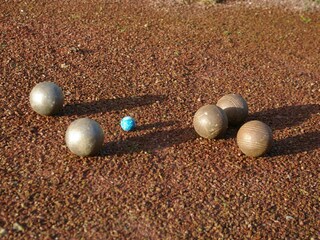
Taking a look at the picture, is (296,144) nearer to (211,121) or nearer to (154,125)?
(211,121)

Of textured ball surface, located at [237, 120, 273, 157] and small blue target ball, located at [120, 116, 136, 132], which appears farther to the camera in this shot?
small blue target ball, located at [120, 116, 136, 132]

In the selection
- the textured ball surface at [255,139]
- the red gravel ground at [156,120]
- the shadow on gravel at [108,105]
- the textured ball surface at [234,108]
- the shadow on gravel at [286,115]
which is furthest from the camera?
the shadow on gravel at [286,115]

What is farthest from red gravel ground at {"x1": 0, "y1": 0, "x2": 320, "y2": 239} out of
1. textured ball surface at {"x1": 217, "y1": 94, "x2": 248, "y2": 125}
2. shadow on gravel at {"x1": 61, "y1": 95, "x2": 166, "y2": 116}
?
textured ball surface at {"x1": 217, "y1": 94, "x2": 248, "y2": 125}

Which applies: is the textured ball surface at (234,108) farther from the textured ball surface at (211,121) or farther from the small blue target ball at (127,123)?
the small blue target ball at (127,123)

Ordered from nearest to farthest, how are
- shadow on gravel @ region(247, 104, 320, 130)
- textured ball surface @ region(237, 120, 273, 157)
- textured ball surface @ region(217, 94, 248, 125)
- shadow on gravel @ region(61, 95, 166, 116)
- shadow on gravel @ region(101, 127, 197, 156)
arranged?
textured ball surface @ region(237, 120, 273, 157) → shadow on gravel @ region(101, 127, 197, 156) → textured ball surface @ region(217, 94, 248, 125) → shadow on gravel @ region(61, 95, 166, 116) → shadow on gravel @ region(247, 104, 320, 130)

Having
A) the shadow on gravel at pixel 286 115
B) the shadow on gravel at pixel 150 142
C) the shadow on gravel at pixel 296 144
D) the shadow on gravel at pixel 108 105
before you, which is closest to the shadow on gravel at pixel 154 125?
the shadow on gravel at pixel 150 142

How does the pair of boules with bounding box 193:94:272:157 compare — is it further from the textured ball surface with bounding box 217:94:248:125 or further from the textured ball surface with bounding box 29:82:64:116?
the textured ball surface with bounding box 29:82:64:116

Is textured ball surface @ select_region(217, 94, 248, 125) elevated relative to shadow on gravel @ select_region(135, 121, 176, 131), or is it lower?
elevated
